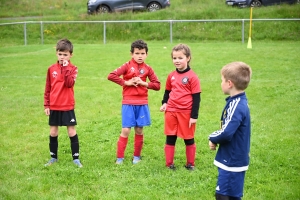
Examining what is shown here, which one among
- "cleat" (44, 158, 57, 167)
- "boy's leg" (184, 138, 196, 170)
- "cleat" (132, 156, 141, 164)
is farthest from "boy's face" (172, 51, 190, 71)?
"cleat" (44, 158, 57, 167)

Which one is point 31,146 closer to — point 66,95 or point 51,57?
point 66,95

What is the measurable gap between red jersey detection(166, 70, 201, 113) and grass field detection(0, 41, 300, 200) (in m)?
0.89

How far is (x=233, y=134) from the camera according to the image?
4.23m

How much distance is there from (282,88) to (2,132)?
23.0 feet

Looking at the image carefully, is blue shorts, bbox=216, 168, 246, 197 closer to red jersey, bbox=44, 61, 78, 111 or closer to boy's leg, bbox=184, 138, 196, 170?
boy's leg, bbox=184, 138, 196, 170

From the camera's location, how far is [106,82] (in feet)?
44.9

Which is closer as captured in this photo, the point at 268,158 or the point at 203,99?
the point at 268,158

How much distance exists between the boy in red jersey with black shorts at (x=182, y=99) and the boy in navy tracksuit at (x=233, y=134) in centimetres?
188

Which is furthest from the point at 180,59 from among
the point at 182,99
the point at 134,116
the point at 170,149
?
the point at 170,149

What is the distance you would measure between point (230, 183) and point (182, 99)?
2.13 m

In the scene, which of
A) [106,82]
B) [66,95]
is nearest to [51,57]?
[106,82]

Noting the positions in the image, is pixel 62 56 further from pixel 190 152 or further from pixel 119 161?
pixel 190 152

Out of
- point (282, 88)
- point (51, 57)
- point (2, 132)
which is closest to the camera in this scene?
point (2, 132)

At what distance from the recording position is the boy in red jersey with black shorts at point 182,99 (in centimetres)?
621
